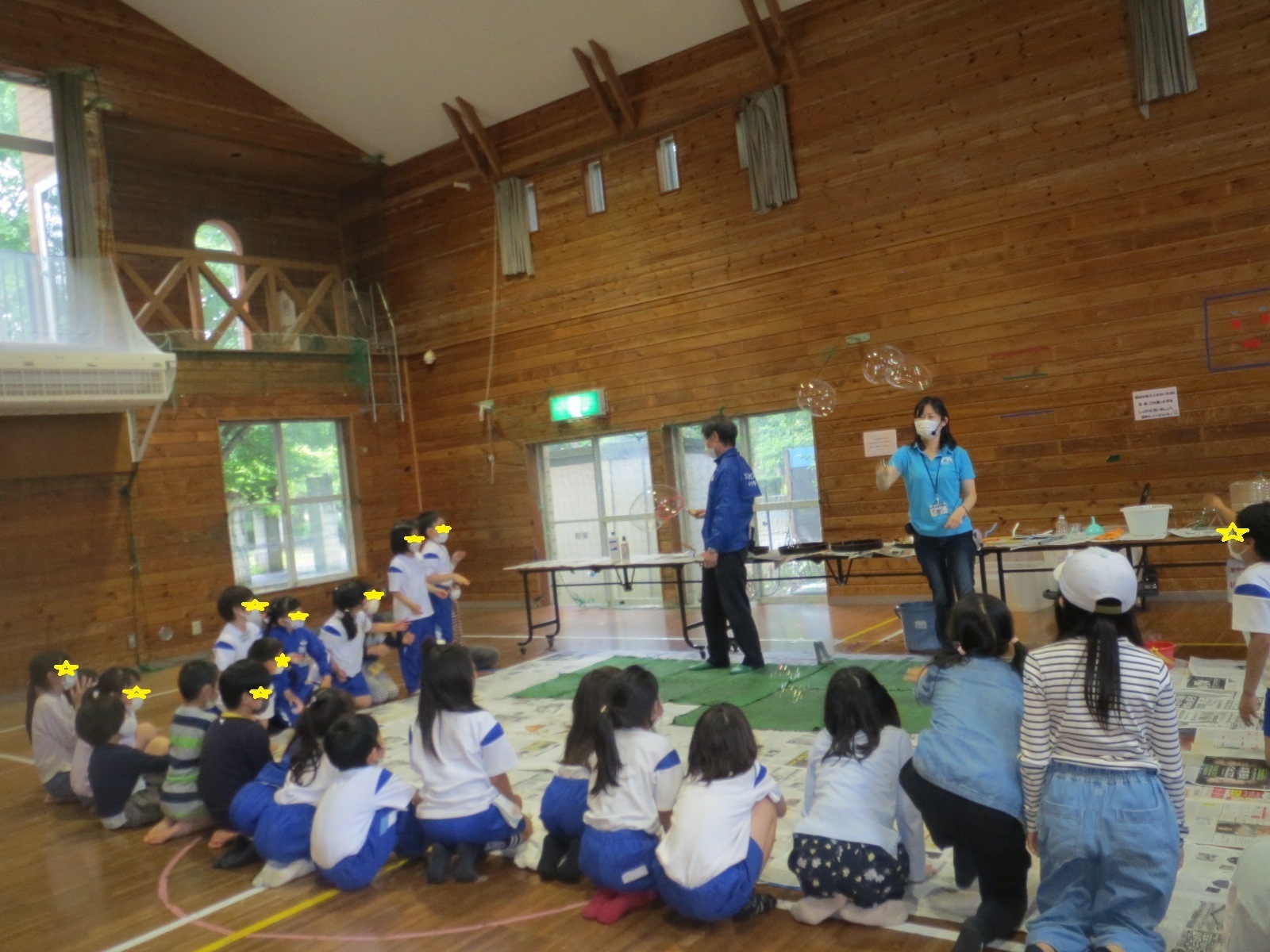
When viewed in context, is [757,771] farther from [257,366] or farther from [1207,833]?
[257,366]

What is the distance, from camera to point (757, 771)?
304 centimetres

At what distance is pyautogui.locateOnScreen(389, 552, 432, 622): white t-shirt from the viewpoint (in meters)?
6.84

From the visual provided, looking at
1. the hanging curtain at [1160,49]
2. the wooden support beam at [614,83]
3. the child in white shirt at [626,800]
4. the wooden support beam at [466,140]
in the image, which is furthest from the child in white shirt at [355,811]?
Result: the wooden support beam at [466,140]

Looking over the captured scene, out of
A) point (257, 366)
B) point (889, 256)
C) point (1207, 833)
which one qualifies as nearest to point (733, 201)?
point (889, 256)

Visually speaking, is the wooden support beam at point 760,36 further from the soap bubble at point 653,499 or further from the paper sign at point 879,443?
the soap bubble at point 653,499

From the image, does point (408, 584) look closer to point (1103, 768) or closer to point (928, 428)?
point (928, 428)

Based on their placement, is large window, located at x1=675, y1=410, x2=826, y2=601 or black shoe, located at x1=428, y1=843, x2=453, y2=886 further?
large window, located at x1=675, y1=410, x2=826, y2=601

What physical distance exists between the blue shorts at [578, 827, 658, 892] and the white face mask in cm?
322

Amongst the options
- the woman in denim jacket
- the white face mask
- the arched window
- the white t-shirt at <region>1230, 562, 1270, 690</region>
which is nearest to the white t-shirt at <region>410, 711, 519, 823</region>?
the woman in denim jacket

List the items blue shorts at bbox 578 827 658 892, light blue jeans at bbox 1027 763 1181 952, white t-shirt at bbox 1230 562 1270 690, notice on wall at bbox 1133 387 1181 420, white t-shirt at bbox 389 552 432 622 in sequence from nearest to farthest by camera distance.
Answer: light blue jeans at bbox 1027 763 1181 952
blue shorts at bbox 578 827 658 892
white t-shirt at bbox 1230 562 1270 690
white t-shirt at bbox 389 552 432 622
notice on wall at bbox 1133 387 1181 420

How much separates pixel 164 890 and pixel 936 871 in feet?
9.64

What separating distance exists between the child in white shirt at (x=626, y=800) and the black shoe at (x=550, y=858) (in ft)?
0.98

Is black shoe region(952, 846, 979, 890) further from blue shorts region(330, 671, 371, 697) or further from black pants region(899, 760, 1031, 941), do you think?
blue shorts region(330, 671, 371, 697)

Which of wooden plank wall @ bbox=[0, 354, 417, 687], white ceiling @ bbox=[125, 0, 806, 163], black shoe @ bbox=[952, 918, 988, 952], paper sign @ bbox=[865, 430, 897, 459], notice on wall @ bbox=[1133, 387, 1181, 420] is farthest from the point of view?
white ceiling @ bbox=[125, 0, 806, 163]
